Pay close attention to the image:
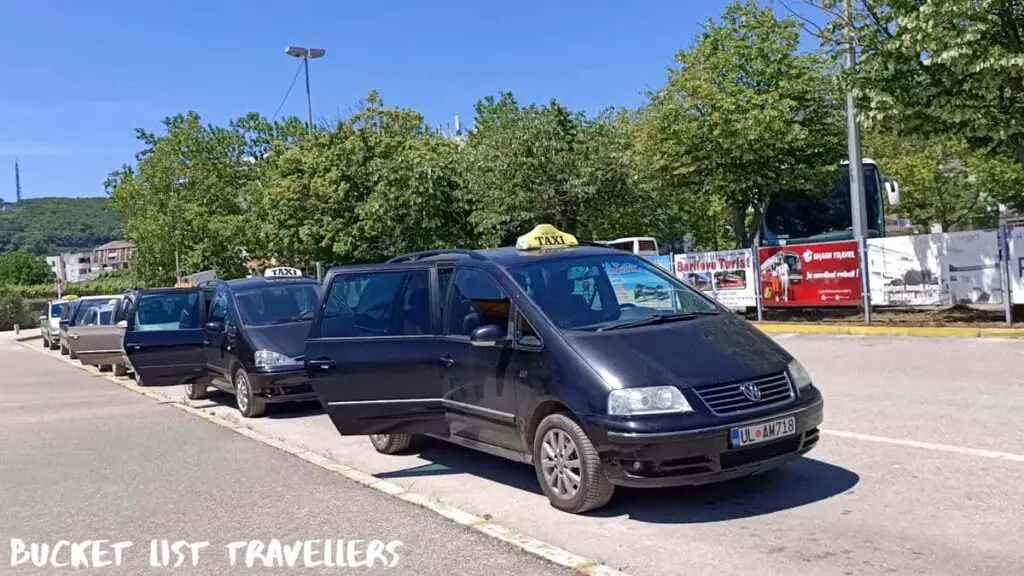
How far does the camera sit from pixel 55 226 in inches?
6417

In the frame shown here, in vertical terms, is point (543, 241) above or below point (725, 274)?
above

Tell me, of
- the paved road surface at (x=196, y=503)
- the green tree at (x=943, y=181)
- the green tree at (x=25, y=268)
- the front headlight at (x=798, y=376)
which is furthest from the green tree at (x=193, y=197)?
the green tree at (x=25, y=268)

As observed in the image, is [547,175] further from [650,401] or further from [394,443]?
[650,401]

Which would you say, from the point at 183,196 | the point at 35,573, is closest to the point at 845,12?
the point at 35,573

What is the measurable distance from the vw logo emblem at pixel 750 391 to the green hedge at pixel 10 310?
7102 cm

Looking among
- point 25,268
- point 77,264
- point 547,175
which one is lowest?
point 547,175

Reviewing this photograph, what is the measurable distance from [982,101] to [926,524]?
1180cm

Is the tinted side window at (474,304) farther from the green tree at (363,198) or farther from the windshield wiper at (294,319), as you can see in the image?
the green tree at (363,198)

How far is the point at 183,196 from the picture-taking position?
49.2 m

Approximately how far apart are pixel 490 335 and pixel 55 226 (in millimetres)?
178081

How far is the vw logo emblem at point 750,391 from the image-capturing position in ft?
17.3

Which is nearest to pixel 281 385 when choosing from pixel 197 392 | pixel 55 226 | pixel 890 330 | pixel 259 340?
pixel 259 340

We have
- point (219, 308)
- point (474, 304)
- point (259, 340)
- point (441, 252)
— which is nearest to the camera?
point (474, 304)

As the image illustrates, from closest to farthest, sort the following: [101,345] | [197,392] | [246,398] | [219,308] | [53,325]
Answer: [246,398]
[219,308]
[197,392]
[101,345]
[53,325]
